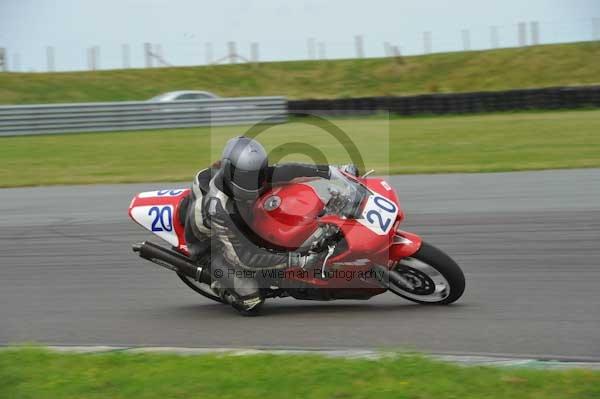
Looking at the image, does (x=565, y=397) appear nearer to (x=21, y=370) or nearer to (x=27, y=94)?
(x=21, y=370)

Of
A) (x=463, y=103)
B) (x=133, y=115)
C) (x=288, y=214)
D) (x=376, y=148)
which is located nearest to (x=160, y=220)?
(x=288, y=214)

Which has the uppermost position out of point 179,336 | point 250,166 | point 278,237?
point 250,166

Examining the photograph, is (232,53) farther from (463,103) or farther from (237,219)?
(237,219)

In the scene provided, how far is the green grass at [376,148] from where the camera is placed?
46.9ft

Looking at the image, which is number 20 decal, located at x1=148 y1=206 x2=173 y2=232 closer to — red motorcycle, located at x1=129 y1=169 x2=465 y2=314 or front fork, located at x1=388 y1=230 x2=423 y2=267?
red motorcycle, located at x1=129 y1=169 x2=465 y2=314

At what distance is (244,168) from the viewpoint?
574 cm

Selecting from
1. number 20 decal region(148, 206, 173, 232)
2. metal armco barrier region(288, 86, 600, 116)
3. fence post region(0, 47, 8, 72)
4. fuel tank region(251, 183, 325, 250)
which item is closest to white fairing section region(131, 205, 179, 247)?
number 20 decal region(148, 206, 173, 232)

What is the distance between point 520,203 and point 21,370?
6989mm

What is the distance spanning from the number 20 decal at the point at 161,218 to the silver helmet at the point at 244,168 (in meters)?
0.65

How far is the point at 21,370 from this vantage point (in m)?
4.72

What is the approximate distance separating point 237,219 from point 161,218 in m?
0.66

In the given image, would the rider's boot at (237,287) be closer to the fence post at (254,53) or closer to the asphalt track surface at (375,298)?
the asphalt track surface at (375,298)

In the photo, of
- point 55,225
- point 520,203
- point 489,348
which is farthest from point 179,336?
point 520,203

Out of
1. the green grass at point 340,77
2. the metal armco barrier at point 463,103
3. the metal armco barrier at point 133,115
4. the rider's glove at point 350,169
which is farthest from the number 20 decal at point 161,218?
the green grass at point 340,77
